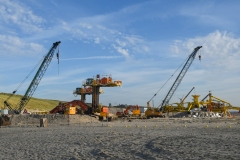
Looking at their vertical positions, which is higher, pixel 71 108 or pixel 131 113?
pixel 71 108

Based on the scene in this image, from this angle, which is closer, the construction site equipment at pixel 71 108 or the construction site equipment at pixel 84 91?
the construction site equipment at pixel 71 108

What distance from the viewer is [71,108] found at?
55.1m

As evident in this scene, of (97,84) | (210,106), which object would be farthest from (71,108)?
(210,106)

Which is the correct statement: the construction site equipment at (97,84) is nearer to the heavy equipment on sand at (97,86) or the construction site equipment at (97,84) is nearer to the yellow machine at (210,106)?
the heavy equipment on sand at (97,86)

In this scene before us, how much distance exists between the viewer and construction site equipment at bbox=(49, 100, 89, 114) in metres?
55.2

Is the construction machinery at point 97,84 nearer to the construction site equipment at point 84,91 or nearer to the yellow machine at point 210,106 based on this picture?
the construction site equipment at point 84,91

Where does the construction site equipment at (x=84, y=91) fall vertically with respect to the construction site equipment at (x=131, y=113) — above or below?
above

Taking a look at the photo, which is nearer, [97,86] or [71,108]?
[71,108]

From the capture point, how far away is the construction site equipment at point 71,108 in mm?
55206

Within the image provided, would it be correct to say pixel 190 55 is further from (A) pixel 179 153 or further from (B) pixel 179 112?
(A) pixel 179 153

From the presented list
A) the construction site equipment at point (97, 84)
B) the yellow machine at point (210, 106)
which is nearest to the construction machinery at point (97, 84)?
the construction site equipment at point (97, 84)

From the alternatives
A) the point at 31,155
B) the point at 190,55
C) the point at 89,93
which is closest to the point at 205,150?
the point at 31,155

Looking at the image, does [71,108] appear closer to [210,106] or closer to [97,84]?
[97,84]

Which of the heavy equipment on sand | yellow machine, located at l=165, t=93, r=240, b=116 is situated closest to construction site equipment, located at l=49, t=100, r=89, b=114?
the heavy equipment on sand
